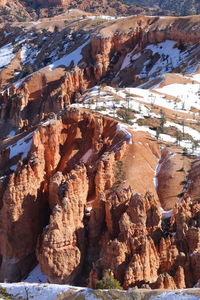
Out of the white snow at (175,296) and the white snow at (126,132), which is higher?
the white snow at (126,132)

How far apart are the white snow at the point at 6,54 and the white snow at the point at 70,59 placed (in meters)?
21.9

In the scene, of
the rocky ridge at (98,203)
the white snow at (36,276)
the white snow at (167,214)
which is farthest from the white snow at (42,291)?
the white snow at (167,214)

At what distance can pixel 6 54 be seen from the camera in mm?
135250

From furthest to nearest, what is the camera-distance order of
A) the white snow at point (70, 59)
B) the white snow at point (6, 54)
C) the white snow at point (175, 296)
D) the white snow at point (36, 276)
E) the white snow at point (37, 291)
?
the white snow at point (6, 54) → the white snow at point (70, 59) → the white snow at point (36, 276) → the white snow at point (37, 291) → the white snow at point (175, 296)

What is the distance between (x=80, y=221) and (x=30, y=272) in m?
5.38

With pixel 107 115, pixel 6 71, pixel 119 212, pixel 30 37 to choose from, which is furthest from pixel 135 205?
pixel 30 37

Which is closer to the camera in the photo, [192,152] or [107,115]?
[192,152]

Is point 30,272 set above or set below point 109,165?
below

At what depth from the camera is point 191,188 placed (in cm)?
4259

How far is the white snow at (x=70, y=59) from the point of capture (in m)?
110

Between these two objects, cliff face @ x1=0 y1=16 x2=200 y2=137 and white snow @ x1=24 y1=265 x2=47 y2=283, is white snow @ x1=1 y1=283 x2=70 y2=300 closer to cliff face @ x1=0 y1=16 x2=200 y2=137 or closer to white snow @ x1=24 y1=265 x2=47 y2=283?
white snow @ x1=24 y1=265 x2=47 y2=283

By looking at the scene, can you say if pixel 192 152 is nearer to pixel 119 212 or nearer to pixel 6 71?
pixel 119 212

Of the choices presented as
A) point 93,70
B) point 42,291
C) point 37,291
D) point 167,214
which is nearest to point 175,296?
point 42,291

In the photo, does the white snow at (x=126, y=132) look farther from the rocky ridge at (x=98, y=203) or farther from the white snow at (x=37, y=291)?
the white snow at (x=37, y=291)
